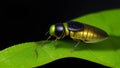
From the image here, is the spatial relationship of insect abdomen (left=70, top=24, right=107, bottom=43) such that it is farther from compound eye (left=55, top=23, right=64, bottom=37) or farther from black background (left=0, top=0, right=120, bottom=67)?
black background (left=0, top=0, right=120, bottom=67)

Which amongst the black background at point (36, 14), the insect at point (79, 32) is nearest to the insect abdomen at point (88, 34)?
the insect at point (79, 32)

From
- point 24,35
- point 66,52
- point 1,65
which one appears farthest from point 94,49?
point 24,35

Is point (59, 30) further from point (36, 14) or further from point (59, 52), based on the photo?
point (36, 14)

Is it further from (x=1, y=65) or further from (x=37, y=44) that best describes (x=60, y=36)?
(x=1, y=65)

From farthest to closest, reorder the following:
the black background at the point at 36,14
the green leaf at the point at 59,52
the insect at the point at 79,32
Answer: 1. the black background at the point at 36,14
2. the insect at the point at 79,32
3. the green leaf at the point at 59,52

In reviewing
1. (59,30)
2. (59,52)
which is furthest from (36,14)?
(59,52)

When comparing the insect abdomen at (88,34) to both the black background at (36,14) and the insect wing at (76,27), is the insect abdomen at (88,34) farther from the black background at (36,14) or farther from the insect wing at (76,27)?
the black background at (36,14)
